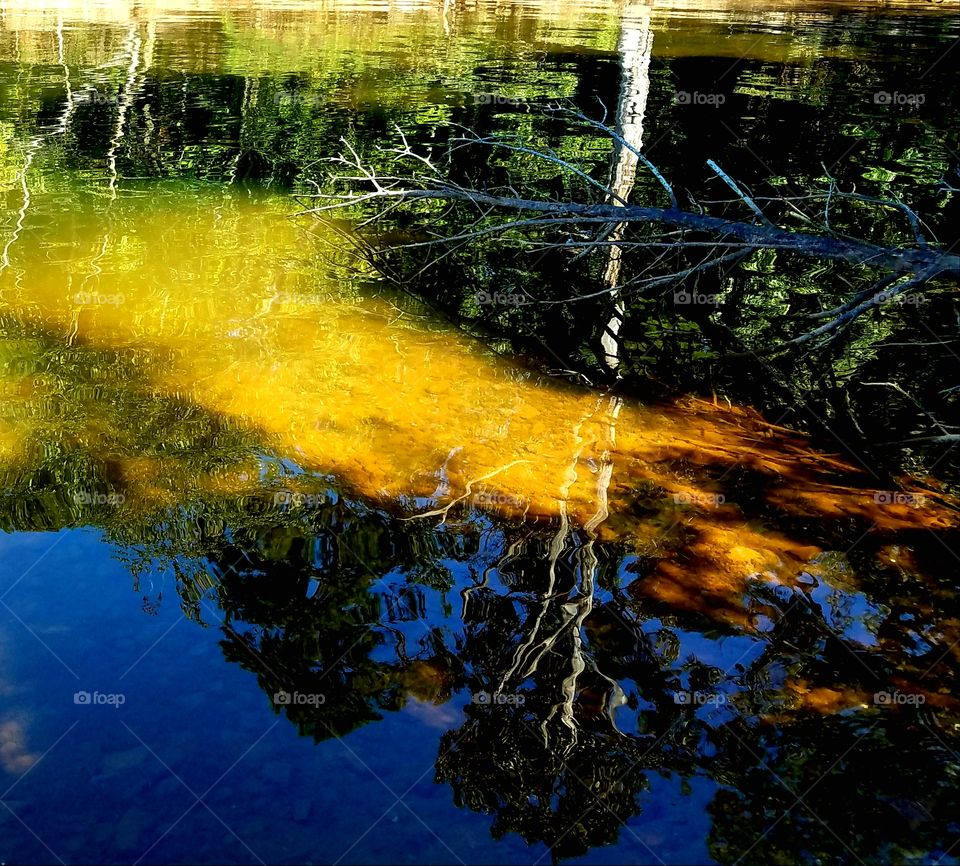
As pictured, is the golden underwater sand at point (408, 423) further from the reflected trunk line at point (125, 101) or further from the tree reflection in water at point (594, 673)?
the reflected trunk line at point (125, 101)

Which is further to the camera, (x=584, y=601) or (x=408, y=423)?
(x=408, y=423)

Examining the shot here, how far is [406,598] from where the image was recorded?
3.99 metres

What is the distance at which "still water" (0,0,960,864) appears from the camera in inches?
120

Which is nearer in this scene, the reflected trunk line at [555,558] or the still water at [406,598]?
the still water at [406,598]

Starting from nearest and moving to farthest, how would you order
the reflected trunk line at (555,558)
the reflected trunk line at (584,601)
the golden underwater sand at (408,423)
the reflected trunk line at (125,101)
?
the reflected trunk line at (584,601), the reflected trunk line at (555,558), the golden underwater sand at (408,423), the reflected trunk line at (125,101)

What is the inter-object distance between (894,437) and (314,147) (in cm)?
758

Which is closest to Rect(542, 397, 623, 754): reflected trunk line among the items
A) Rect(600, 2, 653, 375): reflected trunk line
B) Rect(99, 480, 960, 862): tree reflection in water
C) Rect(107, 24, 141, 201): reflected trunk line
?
Rect(99, 480, 960, 862): tree reflection in water

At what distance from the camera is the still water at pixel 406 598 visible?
3059 millimetres

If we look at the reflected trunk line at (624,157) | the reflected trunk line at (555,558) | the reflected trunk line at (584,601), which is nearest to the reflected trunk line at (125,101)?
the reflected trunk line at (624,157)

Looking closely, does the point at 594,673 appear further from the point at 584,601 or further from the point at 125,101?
the point at 125,101

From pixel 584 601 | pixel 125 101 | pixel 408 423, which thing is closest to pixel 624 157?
pixel 408 423

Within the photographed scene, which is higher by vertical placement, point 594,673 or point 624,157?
→ point 624,157

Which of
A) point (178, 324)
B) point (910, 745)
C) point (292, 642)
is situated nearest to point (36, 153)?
point (178, 324)

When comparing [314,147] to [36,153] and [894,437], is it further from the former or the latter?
[894,437]
